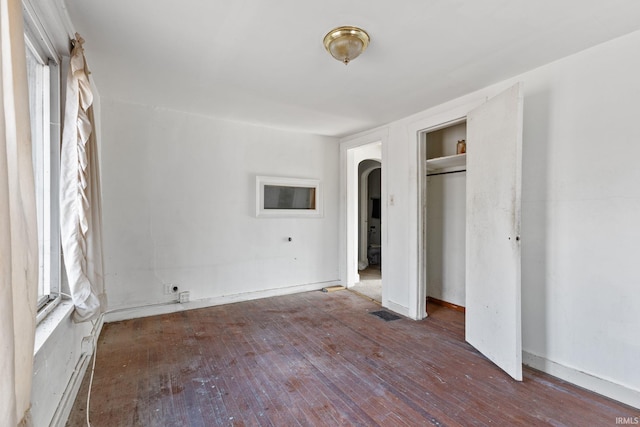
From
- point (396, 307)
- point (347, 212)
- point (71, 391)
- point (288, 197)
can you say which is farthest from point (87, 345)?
point (347, 212)

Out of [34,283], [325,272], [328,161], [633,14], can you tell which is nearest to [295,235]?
[325,272]

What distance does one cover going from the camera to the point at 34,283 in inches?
38.3

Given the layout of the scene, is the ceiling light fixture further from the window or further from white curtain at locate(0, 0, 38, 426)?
the window

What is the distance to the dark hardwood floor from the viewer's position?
1721mm

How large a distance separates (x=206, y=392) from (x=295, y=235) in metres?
2.50

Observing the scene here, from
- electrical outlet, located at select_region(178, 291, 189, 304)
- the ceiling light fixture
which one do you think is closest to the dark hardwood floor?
electrical outlet, located at select_region(178, 291, 189, 304)

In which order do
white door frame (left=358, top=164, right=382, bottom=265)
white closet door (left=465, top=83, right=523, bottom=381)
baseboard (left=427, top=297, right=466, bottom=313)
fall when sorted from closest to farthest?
white closet door (left=465, top=83, right=523, bottom=381) → baseboard (left=427, top=297, right=466, bottom=313) → white door frame (left=358, top=164, right=382, bottom=265)

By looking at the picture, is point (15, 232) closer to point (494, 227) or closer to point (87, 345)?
point (87, 345)

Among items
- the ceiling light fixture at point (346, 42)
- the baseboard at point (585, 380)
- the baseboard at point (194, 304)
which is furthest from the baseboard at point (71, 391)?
the baseboard at point (585, 380)

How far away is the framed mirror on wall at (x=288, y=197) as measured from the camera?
3910 millimetres

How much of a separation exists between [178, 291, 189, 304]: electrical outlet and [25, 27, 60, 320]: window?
169 centimetres

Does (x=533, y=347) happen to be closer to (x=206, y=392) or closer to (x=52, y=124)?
(x=206, y=392)

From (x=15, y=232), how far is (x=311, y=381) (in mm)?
1859

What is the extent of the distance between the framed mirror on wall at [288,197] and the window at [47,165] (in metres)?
2.23
